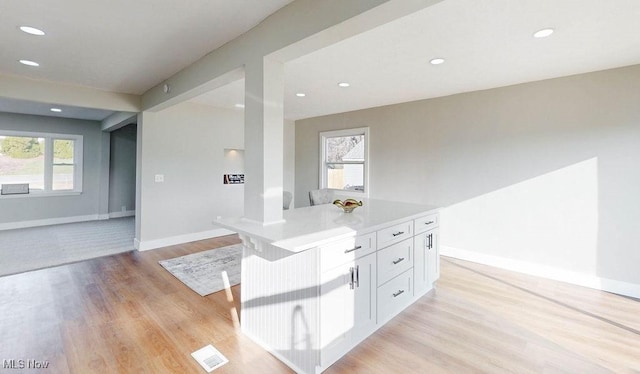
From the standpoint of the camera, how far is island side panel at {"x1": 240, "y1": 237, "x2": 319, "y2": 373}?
1810mm

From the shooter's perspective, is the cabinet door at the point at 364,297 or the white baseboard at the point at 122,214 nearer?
the cabinet door at the point at 364,297

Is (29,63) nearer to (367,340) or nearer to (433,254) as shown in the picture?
(367,340)

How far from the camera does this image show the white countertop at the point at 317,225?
69.6 inches

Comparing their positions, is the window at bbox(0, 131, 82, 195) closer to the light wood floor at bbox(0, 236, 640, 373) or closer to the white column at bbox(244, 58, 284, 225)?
the light wood floor at bbox(0, 236, 640, 373)

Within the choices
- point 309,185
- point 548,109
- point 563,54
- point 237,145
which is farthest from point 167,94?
point 548,109

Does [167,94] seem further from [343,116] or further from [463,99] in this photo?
[463,99]

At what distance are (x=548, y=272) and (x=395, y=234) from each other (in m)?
2.47

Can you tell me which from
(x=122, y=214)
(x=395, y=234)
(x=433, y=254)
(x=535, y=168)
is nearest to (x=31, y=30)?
(x=395, y=234)

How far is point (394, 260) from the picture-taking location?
242cm

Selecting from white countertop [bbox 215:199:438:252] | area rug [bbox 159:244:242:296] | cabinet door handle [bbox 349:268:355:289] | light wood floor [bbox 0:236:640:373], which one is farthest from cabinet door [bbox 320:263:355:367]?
area rug [bbox 159:244:242:296]

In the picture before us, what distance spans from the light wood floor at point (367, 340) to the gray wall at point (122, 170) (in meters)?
4.43

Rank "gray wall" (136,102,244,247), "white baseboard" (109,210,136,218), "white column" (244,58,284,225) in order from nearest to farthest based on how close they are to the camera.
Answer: "white column" (244,58,284,225)
"gray wall" (136,102,244,247)
"white baseboard" (109,210,136,218)

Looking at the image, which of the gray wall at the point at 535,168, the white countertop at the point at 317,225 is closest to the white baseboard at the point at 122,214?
the white countertop at the point at 317,225

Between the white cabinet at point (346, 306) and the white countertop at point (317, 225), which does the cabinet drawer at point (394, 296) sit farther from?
the white countertop at point (317, 225)
